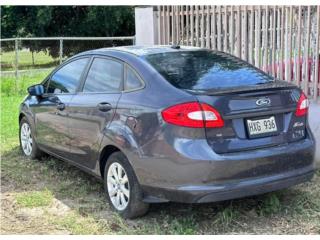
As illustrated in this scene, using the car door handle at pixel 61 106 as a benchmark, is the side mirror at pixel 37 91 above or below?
above

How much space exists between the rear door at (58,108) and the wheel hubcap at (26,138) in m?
0.47

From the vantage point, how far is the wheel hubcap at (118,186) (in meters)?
4.71

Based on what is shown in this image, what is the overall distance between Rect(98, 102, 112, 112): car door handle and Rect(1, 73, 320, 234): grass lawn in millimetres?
952

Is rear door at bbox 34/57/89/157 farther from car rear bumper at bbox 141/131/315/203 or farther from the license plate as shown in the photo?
the license plate

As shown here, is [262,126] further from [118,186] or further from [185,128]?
[118,186]

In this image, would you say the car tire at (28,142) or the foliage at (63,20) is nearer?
the car tire at (28,142)

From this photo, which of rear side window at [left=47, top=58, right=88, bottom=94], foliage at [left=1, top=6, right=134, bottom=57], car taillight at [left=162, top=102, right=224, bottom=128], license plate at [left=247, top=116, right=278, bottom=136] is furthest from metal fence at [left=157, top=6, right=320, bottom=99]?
foliage at [left=1, top=6, right=134, bottom=57]

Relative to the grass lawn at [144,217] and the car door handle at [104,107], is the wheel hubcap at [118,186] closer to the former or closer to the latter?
the grass lawn at [144,217]

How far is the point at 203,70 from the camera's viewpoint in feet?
15.7

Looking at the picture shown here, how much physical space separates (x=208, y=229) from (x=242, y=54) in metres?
3.53

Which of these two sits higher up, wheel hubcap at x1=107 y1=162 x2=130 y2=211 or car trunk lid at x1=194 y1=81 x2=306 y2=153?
car trunk lid at x1=194 y1=81 x2=306 y2=153

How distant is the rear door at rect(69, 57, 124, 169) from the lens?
4.93m

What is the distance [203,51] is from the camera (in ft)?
17.7

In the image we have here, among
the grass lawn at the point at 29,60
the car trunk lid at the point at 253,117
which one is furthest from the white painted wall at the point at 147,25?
the grass lawn at the point at 29,60
